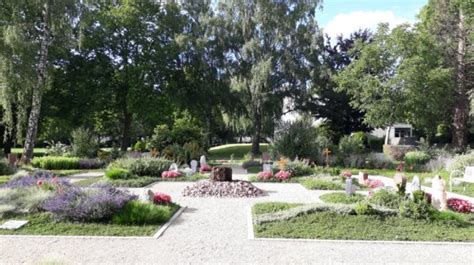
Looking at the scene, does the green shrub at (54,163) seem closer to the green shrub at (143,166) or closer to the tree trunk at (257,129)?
the green shrub at (143,166)

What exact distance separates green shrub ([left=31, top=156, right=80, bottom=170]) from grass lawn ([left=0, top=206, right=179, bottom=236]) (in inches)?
475

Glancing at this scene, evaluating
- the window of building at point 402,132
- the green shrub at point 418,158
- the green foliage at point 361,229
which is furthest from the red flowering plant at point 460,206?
the window of building at point 402,132

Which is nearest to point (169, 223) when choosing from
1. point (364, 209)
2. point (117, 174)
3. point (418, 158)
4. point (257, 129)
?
point (364, 209)

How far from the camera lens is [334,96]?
33.2 metres

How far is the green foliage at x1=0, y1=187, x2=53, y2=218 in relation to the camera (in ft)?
27.0

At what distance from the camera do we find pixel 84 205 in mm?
7770

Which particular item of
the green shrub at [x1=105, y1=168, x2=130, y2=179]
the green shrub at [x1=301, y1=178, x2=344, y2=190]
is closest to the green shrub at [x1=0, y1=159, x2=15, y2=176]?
the green shrub at [x1=105, y1=168, x2=130, y2=179]

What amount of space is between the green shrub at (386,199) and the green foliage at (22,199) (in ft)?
22.2

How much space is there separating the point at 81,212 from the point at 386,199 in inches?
A: 241

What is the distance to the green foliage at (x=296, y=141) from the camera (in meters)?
20.1

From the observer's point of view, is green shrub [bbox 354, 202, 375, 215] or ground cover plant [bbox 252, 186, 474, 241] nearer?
ground cover plant [bbox 252, 186, 474, 241]

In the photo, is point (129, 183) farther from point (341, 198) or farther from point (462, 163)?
point (462, 163)

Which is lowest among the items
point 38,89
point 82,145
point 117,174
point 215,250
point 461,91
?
point 215,250

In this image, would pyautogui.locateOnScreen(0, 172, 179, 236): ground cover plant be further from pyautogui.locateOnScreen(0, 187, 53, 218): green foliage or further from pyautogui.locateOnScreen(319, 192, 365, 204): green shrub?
pyautogui.locateOnScreen(319, 192, 365, 204): green shrub
